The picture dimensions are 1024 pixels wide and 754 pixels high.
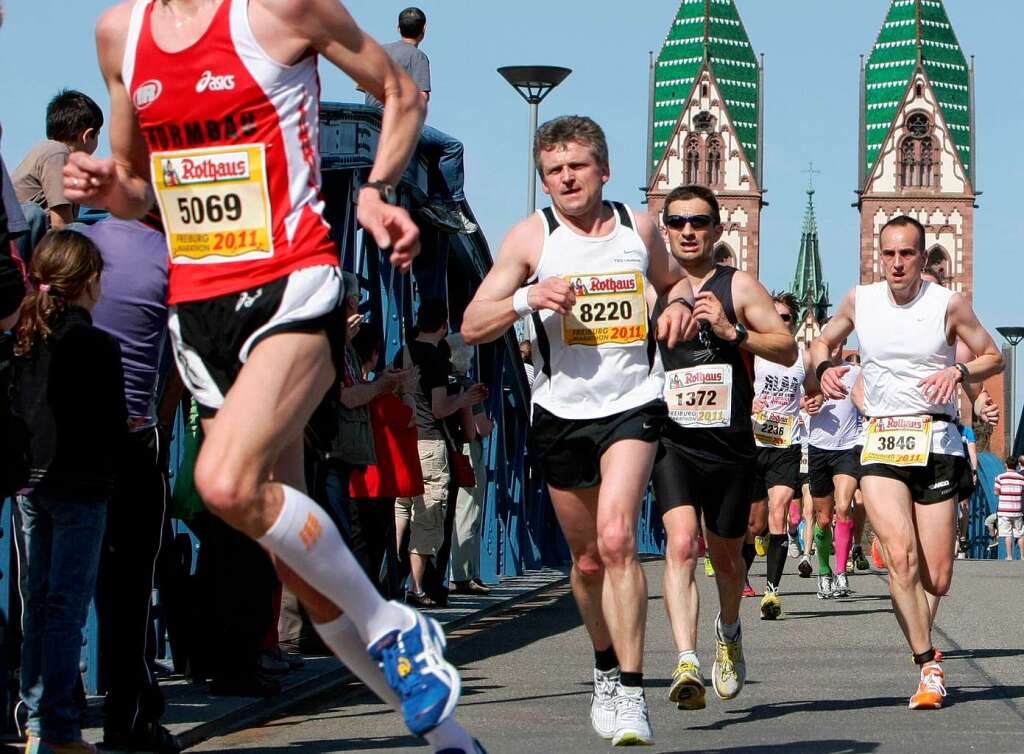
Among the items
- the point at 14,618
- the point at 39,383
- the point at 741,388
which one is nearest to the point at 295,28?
the point at 39,383

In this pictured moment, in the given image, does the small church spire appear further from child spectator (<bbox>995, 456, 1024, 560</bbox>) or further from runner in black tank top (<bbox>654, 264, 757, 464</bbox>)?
runner in black tank top (<bbox>654, 264, 757, 464</bbox>)

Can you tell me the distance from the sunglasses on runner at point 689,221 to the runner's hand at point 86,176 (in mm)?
3878

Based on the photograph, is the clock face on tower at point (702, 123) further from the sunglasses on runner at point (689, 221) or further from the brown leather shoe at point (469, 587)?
the sunglasses on runner at point (689, 221)

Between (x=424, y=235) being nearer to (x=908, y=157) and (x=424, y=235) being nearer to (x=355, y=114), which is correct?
(x=355, y=114)

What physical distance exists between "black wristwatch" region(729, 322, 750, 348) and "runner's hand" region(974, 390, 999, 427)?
1743mm

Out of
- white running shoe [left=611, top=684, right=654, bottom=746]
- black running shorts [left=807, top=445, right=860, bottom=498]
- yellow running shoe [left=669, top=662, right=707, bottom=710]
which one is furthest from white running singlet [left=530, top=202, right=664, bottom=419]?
black running shorts [left=807, top=445, right=860, bottom=498]

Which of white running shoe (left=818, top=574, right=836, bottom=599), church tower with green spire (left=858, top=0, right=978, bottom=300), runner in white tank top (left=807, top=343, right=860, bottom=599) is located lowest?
white running shoe (left=818, top=574, right=836, bottom=599)

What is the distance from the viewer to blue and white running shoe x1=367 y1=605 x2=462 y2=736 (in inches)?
191

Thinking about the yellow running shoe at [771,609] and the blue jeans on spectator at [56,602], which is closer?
the blue jeans on spectator at [56,602]

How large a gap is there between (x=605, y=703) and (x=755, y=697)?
6.50 ft

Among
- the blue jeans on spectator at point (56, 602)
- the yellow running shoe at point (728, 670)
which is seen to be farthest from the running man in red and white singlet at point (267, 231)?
the yellow running shoe at point (728, 670)

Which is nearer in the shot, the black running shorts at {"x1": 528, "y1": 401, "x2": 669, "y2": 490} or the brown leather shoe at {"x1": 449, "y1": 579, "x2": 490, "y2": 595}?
the black running shorts at {"x1": 528, "y1": 401, "x2": 669, "y2": 490}

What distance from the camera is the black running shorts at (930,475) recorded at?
899cm

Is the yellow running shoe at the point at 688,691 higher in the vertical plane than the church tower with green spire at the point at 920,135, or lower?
lower
